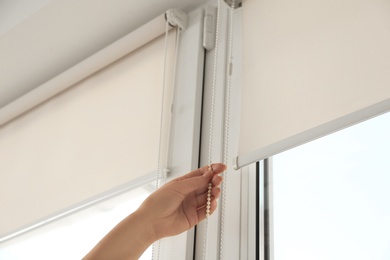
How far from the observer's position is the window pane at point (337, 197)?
1.31m

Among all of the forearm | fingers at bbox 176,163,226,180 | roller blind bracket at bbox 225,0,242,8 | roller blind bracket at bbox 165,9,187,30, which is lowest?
the forearm

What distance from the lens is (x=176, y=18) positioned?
1.96 m

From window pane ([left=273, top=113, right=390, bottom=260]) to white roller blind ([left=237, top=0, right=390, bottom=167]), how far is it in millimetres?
111

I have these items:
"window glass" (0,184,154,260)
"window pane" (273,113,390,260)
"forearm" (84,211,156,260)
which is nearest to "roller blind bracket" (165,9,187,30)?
"window glass" (0,184,154,260)

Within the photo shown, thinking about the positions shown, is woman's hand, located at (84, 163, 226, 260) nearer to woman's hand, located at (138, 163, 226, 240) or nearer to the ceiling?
woman's hand, located at (138, 163, 226, 240)

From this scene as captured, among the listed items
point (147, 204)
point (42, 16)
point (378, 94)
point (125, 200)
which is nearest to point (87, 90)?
point (42, 16)

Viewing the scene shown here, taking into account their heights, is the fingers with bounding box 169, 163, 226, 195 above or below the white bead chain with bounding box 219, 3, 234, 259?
below

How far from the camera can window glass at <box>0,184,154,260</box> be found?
1.86 metres

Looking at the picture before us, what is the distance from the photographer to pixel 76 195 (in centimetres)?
194

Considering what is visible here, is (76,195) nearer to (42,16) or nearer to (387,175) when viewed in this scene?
(42,16)

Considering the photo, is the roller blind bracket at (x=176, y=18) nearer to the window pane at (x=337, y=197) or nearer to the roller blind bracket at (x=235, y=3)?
the roller blind bracket at (x=235, y=3)

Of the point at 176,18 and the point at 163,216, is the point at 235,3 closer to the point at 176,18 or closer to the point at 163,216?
the point at 176,18

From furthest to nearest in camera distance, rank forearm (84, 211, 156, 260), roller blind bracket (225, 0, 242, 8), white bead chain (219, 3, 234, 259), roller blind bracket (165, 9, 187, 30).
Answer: roller blind bracket (165, 9, 187, 30) < roller blind bracket (225, 0, 242, 8) < white bead chain (219, 3, 234, 259) < forearm (84, 211, 156, 260)

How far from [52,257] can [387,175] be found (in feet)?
4.00
